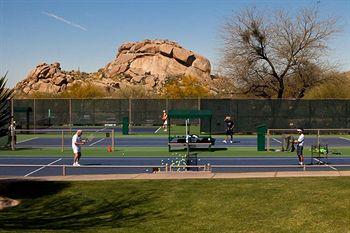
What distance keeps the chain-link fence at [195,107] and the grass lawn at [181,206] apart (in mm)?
27536

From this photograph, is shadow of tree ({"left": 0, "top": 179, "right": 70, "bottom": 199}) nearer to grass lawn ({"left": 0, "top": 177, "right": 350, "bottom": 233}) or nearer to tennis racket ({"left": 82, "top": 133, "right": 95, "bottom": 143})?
grass lawn ({"left": 0, "top": 177, "right": 350, "bottom": 233})

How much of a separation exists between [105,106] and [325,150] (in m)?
29.0

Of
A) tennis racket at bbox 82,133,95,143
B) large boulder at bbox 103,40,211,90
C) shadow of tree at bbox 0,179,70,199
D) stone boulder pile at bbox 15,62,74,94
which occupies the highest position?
large boulder at bbox 103,40,211,90

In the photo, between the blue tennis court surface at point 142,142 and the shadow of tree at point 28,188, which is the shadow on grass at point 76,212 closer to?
the shadow of tree at point 28,188

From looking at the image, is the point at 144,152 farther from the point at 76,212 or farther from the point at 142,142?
the point at 76,212

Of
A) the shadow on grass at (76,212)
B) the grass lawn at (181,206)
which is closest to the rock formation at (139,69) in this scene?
the grass lawn at (181,206)

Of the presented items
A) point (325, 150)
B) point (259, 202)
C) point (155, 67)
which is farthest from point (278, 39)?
point (155, 67)

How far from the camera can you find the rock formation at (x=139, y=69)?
452ft

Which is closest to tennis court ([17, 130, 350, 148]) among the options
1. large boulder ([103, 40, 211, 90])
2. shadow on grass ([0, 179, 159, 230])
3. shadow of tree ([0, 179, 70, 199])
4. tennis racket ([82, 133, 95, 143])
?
tennis racket ([82, 133, 95, 143])

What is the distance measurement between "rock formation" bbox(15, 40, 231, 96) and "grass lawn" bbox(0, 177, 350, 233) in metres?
112

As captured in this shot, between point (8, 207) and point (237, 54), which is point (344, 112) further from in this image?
point (8, 207)

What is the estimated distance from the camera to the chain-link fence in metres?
46.5

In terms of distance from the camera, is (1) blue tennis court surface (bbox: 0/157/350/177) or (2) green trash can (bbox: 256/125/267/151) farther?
(2) green trash can (bbox: 256/125/267/151)

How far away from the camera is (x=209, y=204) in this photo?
1587 cm
